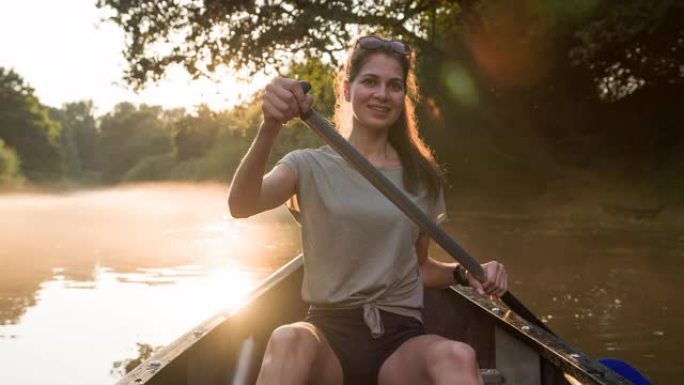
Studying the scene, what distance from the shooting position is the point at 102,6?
15.0 meters

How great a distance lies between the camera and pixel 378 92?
241cm

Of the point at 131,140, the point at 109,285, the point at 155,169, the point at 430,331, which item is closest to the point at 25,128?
the point at 155,169

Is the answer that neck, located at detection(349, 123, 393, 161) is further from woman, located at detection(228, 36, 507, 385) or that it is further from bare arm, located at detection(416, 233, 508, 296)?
bare arm, located at detection(416, 233, 508, 296)

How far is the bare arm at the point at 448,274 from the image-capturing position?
2.50 metres

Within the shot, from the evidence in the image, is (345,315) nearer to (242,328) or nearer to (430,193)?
(430,193)

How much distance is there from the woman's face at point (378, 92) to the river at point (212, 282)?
1093 mm

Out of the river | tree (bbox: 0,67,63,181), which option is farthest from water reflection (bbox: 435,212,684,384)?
tree (bbox: 0,67,63,181)

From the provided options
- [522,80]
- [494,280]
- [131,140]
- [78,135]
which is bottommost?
[131,140]

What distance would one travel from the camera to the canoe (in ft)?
7.68

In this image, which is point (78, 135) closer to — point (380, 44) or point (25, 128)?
point (25, 128)

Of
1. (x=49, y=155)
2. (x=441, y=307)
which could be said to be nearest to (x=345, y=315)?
(x=441, y=307)

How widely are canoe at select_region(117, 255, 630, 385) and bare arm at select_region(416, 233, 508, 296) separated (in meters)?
0.27

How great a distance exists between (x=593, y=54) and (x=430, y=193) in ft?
41.8

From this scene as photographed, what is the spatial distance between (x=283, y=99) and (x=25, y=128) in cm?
5190
